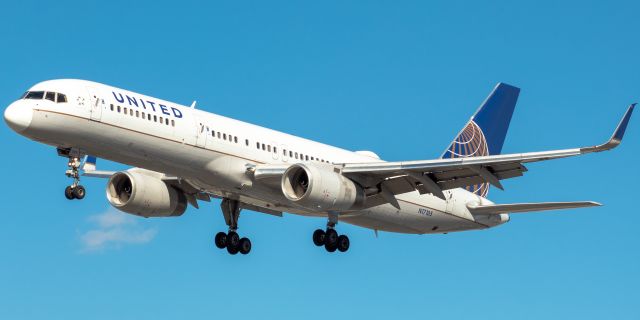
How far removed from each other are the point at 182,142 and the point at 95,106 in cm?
351

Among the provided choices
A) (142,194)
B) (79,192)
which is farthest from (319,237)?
(79,192)

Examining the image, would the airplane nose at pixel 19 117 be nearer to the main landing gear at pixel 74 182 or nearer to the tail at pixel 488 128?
the main landing gear at pixel 74 182

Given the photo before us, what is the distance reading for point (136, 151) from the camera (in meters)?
41.0

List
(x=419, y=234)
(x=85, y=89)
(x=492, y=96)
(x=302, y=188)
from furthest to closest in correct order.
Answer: (x=492, y=96), (x=419, y=234), (x=302, y=188), (x=85, y=89)

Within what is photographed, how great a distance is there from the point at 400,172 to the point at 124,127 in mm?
10518

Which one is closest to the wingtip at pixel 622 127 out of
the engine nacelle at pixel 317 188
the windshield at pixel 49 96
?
the engine nacelle at pixel 317 188

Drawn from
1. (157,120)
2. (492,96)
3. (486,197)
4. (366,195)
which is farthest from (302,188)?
(492,96)

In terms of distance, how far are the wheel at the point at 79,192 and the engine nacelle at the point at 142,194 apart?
6.03 m

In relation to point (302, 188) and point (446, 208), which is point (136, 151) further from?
point (446, 208)

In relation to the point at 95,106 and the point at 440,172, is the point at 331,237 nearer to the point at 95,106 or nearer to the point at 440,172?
the point at 440,172

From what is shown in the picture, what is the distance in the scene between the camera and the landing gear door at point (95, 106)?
3997 centimetres

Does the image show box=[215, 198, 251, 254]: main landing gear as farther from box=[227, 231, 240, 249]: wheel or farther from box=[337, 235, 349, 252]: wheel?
box=[337, 235, 349, 252]: wheel

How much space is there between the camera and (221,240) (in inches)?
1908

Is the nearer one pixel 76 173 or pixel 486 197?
pixel 76 173
